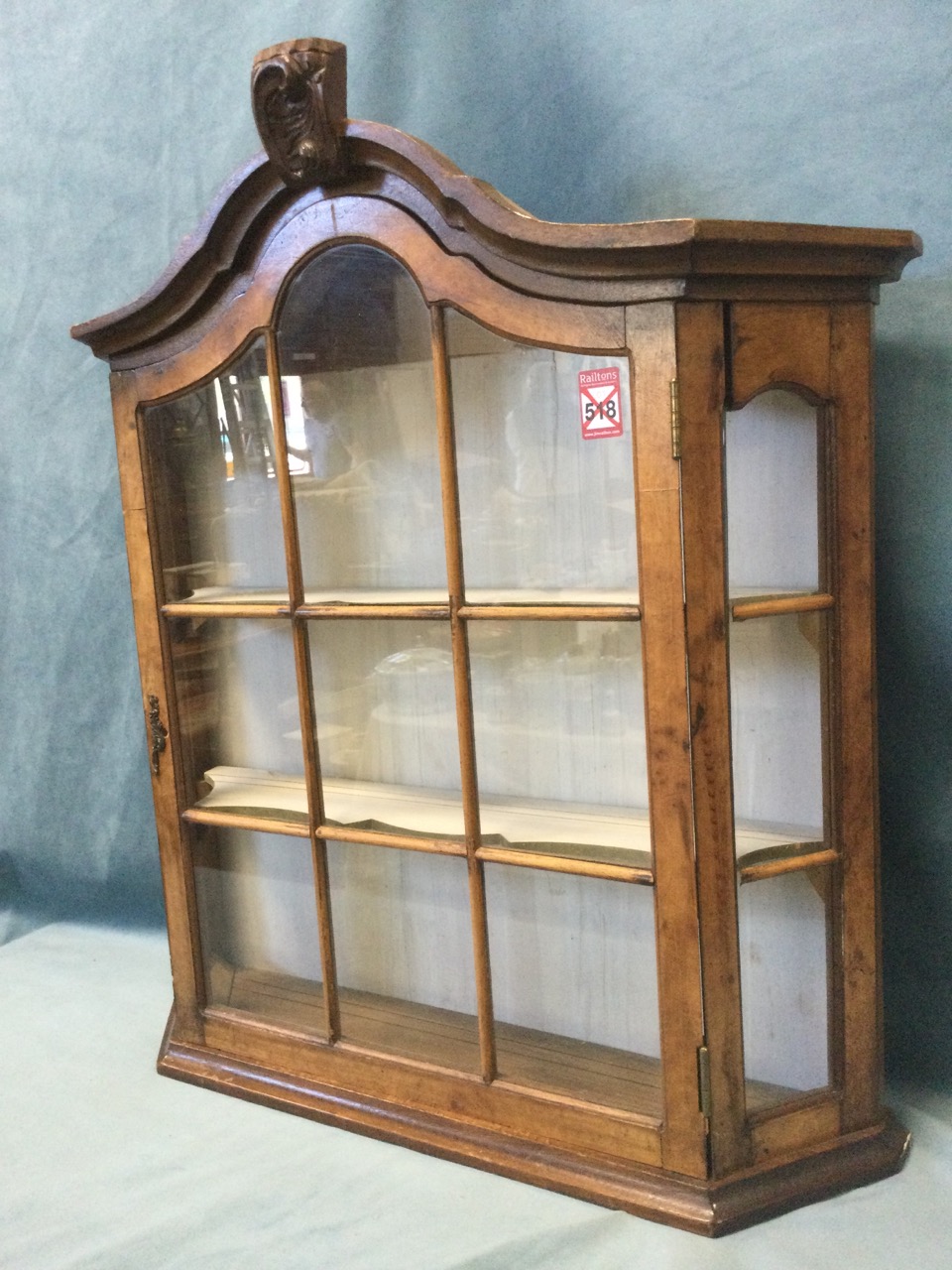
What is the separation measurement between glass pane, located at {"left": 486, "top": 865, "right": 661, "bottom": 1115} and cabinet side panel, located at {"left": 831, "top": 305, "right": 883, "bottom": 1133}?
237mm

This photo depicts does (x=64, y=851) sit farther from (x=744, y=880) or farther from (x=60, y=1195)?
(x=744, y=880)

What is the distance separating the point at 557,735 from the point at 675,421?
0.44m

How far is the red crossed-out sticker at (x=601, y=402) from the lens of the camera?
50.5 inches

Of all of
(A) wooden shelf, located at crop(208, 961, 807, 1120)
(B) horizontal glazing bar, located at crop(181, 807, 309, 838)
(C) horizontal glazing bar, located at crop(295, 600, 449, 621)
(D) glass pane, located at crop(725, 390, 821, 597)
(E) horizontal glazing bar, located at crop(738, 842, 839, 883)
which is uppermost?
(D) glass pane, located at crop(725, 390, 821, 597)

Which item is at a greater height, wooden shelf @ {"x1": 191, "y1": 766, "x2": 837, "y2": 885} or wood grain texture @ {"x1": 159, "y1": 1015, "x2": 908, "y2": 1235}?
wooden shelf @ {"x1": 191, "y1": 766, "x2": 837, "y2": 885}

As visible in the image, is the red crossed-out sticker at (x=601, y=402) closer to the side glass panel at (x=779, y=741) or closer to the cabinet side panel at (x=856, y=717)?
the side glass panel at (x=779, y=741)

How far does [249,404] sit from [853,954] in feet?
3.31

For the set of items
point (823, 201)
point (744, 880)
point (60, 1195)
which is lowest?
point (60, 1195)

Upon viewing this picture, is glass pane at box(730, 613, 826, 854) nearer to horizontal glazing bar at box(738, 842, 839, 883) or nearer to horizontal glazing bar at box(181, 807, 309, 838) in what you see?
horizontal glazing bar at box(738, 842, 839, 883)

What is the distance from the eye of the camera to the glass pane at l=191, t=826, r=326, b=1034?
1667 mm

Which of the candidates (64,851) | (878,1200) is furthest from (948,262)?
(64,851)

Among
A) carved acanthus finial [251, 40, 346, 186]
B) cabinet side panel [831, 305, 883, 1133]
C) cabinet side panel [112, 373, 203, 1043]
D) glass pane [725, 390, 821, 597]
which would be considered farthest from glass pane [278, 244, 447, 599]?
cabinet side panel [831, 305, 883, 1133]

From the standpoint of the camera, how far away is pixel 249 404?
155cm

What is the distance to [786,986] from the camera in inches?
55.7
